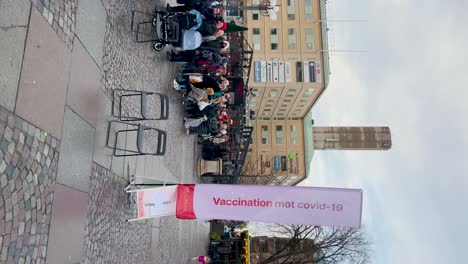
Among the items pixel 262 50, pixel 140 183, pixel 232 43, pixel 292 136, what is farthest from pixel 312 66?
pixel 140 183

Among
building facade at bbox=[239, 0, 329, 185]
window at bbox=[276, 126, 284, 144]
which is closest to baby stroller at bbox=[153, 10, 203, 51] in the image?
building facade at bbox=[239, 0, 329, 185]

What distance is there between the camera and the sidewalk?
18.3 ft

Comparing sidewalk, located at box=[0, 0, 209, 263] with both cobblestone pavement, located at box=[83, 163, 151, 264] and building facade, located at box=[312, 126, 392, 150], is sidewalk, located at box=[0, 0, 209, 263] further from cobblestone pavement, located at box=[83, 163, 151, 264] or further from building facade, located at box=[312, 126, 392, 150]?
building facade, located at box=[312, 126, 392, 150]

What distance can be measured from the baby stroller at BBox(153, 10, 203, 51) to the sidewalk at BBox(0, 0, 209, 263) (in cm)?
91

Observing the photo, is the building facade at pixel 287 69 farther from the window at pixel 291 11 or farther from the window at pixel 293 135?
the window at pixel 293 135

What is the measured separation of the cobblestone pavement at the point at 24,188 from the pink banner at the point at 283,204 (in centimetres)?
339

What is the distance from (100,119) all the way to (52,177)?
7.73 feet

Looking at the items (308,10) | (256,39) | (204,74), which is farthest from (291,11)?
(204,74)

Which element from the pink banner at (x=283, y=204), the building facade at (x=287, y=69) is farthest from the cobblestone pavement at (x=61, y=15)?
the building facade at (x=287, y=69)

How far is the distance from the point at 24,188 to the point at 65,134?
1.64 metres

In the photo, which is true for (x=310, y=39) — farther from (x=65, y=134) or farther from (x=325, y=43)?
(x=65, y=134)

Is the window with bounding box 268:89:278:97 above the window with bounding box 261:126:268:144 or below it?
above

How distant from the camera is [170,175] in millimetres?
14508

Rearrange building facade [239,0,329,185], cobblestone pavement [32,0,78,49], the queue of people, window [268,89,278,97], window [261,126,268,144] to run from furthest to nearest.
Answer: window [261,126,268,144] < window [268,89,278,97] < building facade [239,0,329,185] < the queue of people < cobblestone pavement [32,0,78,49]
